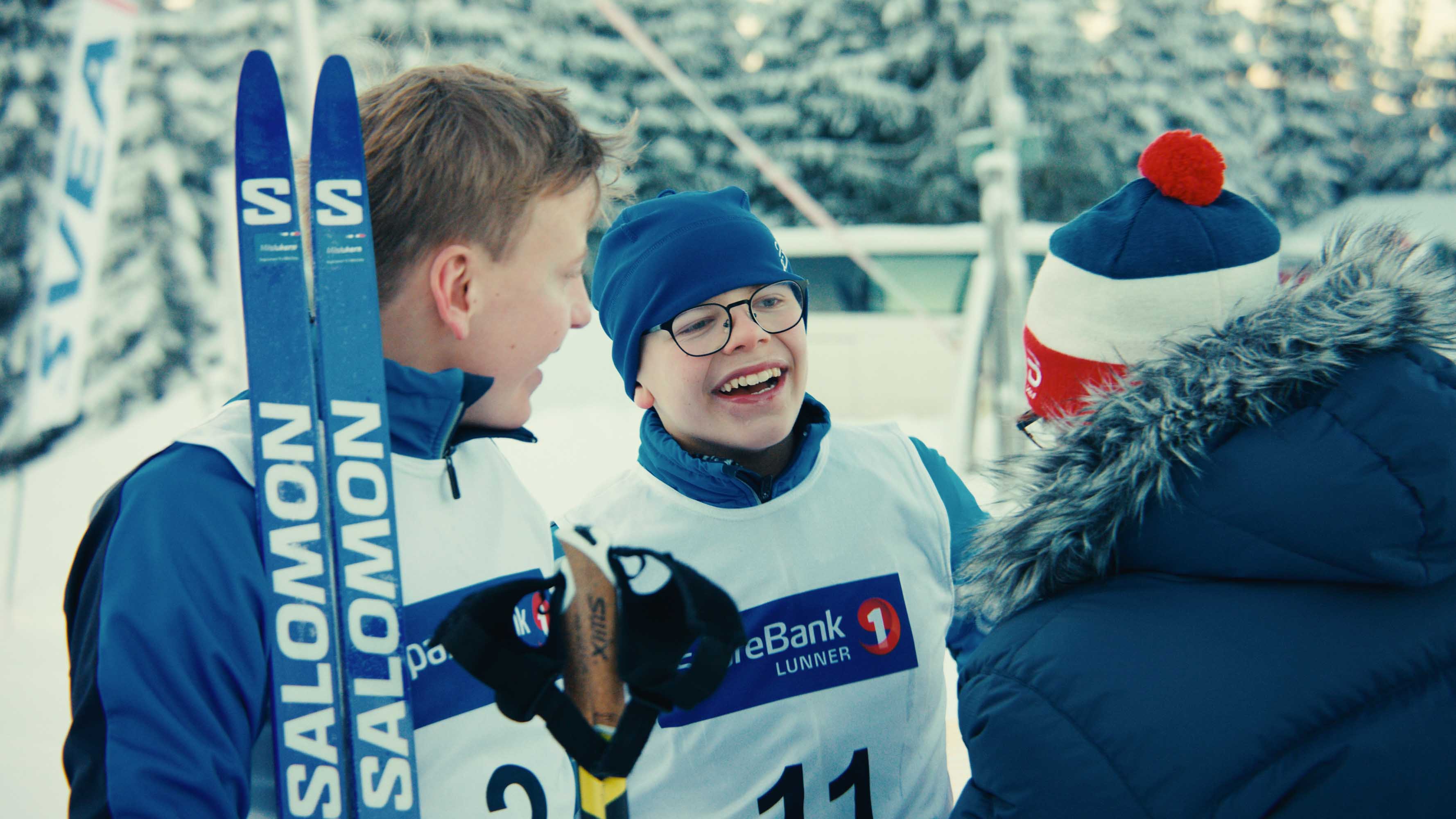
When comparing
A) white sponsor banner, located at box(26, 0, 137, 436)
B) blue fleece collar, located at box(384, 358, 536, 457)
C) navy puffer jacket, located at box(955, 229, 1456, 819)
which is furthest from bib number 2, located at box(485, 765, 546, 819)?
white sponsor banner, located at box(26, 0, 137, 436)

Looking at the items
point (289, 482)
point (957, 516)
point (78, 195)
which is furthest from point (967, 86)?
Result: point (289, 482)

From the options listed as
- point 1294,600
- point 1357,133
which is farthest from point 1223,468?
point 1357,133

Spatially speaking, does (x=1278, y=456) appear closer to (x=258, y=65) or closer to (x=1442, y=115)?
(x=258, y=65)

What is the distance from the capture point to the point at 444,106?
124cm

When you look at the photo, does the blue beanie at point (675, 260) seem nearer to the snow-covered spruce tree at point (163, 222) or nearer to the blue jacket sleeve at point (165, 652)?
the blue jacket sleeve at point (165, 652)

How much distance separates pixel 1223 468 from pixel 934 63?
60.9 ft

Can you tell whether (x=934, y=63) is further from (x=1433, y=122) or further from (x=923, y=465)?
(x=923, y=465)

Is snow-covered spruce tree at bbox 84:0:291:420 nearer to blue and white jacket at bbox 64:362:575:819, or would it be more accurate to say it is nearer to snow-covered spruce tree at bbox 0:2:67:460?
snow-covered spruce tree at bbox 0:2:67:460

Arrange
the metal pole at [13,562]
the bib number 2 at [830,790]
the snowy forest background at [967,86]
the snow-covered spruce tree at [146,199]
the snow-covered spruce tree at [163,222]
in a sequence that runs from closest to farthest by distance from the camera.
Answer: the bib number 2 at [830,790] < the metal pole at [13,562] < the snow-covered spruce tree at [146,199] < the snow-covered spruce tree at [163,222] < the snowy forest background at [967,86]

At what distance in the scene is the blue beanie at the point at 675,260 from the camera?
5.05ft

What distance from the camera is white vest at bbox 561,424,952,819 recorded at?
1.51m

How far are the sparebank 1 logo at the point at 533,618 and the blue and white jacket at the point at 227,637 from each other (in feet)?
0.20

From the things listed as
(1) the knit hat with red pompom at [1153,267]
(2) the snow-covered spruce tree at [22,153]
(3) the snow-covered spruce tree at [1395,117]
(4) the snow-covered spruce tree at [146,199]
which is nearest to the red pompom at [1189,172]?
(1) the knit hat with red pompom at [1153,267]

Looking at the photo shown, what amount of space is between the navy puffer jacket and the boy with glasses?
1.74ft
